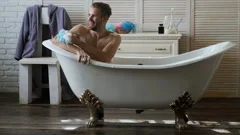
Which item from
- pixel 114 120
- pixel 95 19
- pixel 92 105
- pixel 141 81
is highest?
pixel 95 19

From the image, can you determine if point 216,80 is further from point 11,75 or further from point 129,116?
point 11,75

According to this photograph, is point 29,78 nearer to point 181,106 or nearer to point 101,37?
point 101,37

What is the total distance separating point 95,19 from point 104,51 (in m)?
0.25

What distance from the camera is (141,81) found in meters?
2.83

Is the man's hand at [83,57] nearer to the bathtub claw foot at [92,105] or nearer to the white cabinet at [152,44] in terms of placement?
the bathtub claw foot at [92,105]

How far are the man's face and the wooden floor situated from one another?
787 mm

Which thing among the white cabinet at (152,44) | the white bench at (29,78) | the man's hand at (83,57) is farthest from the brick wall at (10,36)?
the man's hand at (83,57)

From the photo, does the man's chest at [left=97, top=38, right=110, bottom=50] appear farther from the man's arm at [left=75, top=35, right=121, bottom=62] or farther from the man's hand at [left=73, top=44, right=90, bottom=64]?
the man's hand at [left=73, top=44, right=90, bottom=64]

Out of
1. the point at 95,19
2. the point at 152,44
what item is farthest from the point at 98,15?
the point at 152,44

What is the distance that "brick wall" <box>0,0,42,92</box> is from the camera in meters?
4.59

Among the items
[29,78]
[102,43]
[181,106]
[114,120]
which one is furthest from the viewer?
[29,78]

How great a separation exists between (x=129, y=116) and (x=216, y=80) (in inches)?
57.7

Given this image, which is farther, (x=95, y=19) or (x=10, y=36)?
(x=10, y=36)

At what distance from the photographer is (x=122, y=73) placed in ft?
9.26
